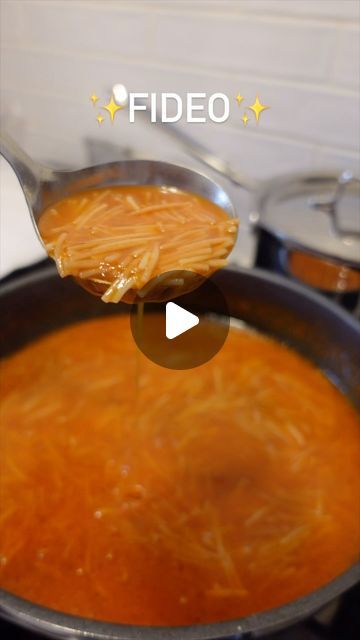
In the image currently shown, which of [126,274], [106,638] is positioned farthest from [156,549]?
[126,274]

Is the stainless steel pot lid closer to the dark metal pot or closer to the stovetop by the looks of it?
the dark metal pot

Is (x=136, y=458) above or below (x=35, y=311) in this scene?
below

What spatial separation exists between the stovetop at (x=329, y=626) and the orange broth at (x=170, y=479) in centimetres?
6

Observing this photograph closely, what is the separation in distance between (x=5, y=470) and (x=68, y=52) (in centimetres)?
98

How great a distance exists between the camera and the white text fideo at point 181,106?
124 cm

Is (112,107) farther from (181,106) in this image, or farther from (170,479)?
(170,479)

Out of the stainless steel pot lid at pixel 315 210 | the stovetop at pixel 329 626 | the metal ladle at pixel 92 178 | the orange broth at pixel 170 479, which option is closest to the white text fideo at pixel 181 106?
the stainless steel pot lid at pixel 315 210

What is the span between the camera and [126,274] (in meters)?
0.74

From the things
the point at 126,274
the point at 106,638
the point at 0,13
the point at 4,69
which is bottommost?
the point at 106,638

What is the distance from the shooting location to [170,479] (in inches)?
35.0

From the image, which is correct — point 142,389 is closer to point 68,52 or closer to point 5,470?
point 5,470
